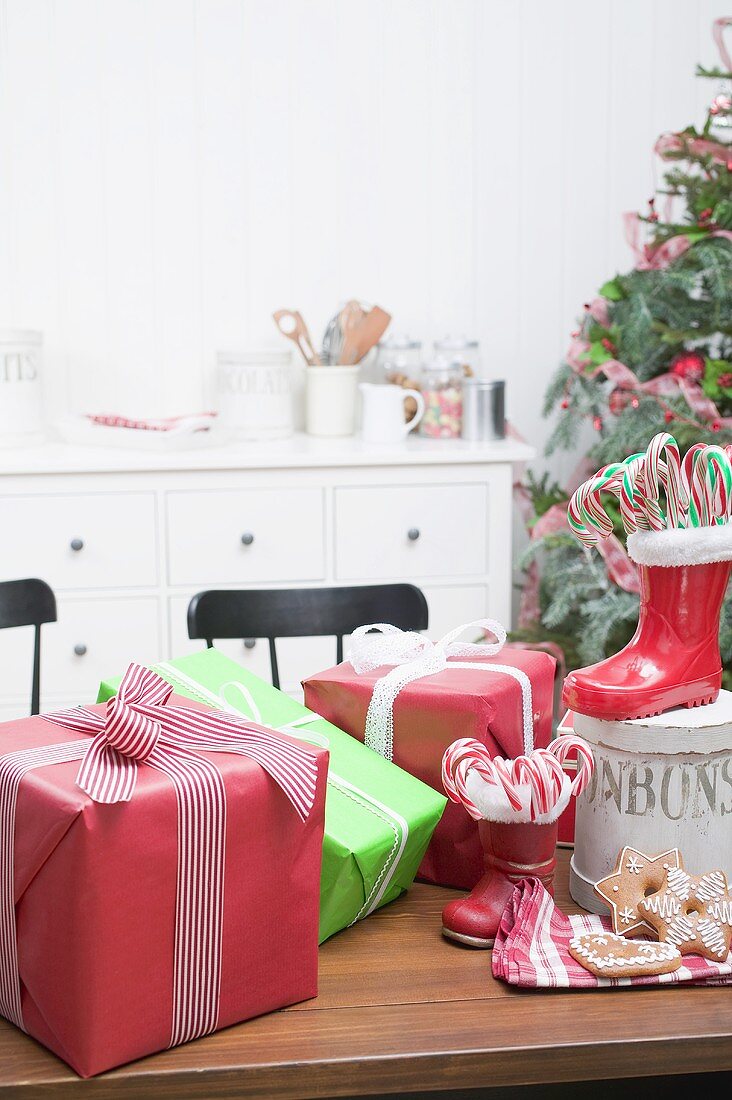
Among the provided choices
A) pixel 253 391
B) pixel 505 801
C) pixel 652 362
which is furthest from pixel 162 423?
pixel 505 801

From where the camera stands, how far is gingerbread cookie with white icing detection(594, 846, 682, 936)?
0.87 meters

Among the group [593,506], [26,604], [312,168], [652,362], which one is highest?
[312,168]

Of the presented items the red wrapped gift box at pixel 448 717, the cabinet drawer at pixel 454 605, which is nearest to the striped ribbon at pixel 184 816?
the red wrapped gift box at pixel 448 717

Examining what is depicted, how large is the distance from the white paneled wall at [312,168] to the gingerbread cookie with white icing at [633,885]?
2.31 metres

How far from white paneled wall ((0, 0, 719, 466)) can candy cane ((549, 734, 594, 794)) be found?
224 cm

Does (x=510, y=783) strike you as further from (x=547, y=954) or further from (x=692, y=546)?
(x=692, y=546)

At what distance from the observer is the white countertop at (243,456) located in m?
2.51

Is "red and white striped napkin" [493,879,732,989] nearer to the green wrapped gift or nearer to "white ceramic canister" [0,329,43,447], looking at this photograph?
the green wrapped gift

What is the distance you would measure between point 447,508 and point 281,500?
39cm

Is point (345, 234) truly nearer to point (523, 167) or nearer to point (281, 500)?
point (523, 167)

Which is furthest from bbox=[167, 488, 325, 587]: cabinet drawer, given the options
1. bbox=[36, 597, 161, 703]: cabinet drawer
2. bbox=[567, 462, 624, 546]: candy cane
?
bbox=[567, 462, 624, 546]: candy cane

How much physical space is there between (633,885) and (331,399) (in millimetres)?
2133

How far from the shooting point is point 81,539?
2.54 m

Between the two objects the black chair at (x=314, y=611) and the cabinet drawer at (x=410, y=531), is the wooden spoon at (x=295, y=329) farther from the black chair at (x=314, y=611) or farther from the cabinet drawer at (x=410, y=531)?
the black chair at (x=314, y=611)
